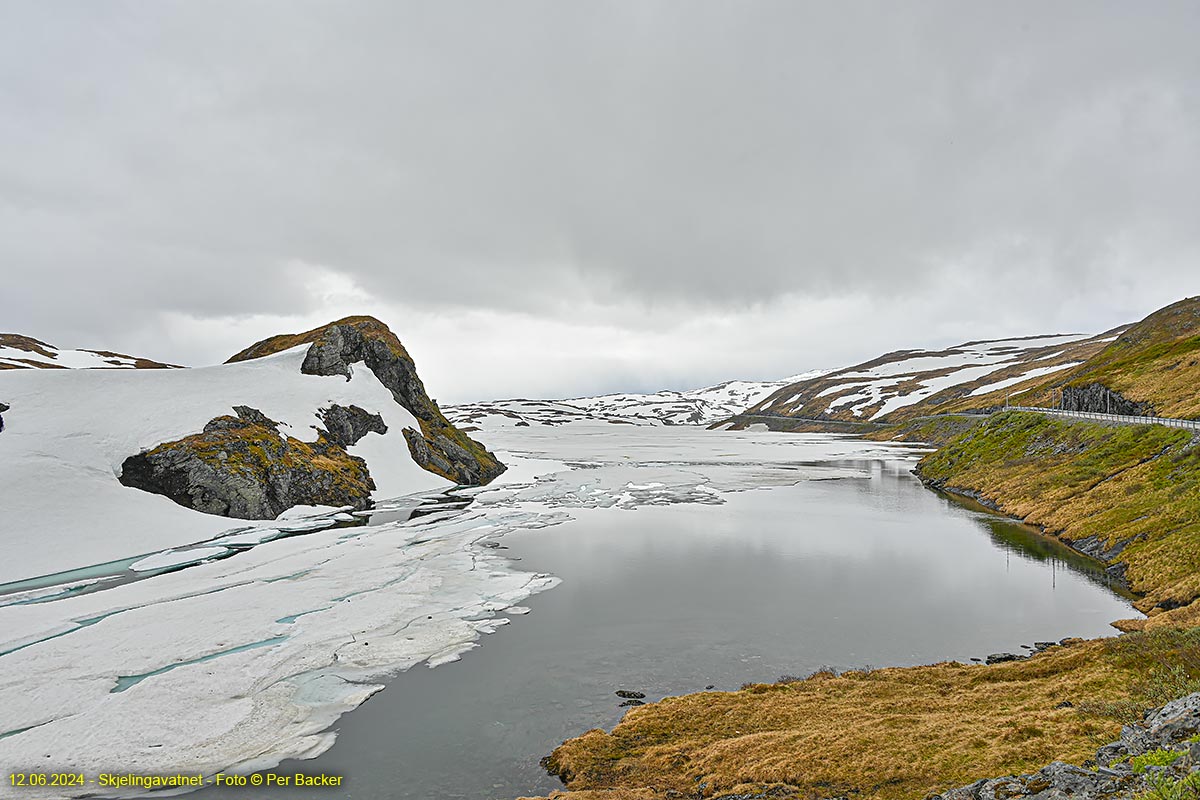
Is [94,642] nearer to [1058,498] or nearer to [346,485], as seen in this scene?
[346,485]

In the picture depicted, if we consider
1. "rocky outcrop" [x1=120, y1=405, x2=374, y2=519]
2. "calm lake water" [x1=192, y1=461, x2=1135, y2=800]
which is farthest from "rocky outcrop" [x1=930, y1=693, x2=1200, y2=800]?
"rocky outcrop" [x1=120, y1=405, x2=374, y2=519]

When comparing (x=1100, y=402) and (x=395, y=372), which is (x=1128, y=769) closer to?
(x=395, y=372)

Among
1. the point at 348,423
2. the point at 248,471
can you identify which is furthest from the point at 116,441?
the point at 348,423

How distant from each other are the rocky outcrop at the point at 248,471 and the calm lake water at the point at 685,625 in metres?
23.0

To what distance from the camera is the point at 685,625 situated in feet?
88.0

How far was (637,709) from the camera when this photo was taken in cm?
1886

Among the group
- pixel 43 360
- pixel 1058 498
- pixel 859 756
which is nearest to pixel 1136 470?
pixel 1058 498

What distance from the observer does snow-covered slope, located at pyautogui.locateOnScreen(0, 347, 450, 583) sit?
124 ft

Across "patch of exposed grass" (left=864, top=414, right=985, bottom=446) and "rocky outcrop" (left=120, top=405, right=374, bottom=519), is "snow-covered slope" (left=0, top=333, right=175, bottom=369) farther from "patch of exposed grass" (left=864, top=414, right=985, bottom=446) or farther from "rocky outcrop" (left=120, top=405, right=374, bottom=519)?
"patch of exposed grass" (left=864, top=414, right=985, bottom=446)

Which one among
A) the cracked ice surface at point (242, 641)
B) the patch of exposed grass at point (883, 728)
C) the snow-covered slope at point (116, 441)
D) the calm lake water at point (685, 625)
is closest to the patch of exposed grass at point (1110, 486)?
the calm lake water at point (685, 625)

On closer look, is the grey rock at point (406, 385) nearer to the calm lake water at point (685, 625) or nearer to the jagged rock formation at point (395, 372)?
the jagged rock formation at point (395, 372)

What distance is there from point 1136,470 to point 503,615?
155 feet

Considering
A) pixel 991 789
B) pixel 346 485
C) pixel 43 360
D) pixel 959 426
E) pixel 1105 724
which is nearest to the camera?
pixel 991 789

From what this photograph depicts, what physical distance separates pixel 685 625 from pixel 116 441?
50.6 m
